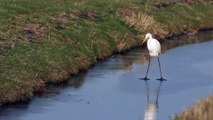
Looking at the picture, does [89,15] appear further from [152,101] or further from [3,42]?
[152,101]

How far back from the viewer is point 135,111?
24609 millimetres

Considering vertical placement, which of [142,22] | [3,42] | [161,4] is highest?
[3,42]

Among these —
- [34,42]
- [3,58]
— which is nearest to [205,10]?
[34,42]

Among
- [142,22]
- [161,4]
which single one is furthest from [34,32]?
[161,4]

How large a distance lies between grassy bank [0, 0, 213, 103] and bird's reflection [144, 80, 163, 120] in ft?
10.9

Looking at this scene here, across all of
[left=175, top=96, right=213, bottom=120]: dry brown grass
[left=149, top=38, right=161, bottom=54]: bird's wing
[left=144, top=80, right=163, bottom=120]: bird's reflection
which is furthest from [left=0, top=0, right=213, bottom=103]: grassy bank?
[left=175, top=96, right=213, bottom=120]: dry brown grass

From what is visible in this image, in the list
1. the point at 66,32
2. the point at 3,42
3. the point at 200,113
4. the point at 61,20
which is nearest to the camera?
the point at 200,113

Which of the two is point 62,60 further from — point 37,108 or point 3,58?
point 37,108

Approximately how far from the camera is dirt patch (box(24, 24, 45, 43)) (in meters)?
31.3

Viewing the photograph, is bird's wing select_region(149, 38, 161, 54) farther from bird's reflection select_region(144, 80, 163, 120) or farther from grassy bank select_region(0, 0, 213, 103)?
bird's reflection select_region(144, 80, 163, 120)

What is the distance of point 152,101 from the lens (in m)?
26.5

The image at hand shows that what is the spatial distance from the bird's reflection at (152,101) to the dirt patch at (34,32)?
4.93 meters

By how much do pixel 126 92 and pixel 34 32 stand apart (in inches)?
248

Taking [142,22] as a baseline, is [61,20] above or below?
above
